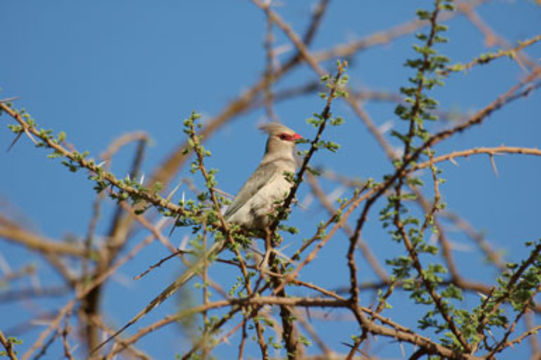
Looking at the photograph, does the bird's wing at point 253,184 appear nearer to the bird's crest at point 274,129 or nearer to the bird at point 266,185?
the bird at point 266,185

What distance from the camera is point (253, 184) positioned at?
18.6ft

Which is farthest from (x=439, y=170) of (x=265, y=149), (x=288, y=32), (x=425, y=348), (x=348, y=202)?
(x=265, y=149)

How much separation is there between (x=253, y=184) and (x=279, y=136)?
819mm

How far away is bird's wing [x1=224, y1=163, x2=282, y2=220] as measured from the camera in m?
5.46

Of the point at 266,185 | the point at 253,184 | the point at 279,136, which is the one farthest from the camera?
the point at 279,136

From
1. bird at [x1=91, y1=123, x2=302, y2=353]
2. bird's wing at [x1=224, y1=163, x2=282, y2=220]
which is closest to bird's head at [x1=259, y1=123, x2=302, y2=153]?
bird at [x1=91, y1=123, x2=302, y2=353]

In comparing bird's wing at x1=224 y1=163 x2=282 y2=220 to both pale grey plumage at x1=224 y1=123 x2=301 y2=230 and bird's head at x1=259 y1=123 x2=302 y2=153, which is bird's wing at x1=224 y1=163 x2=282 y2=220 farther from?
bird's head at x1=259 y1=123 x2=302 y2=153

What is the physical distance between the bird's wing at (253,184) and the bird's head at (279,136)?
0.41 metres

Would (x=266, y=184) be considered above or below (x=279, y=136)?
below

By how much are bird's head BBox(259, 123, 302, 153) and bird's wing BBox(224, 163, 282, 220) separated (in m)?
0.41

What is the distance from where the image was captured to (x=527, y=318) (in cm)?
318

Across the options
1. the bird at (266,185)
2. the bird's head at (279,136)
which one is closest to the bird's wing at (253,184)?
the bird at (266,185)

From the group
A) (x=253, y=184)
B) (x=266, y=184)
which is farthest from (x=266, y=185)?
(x=253, y=184)

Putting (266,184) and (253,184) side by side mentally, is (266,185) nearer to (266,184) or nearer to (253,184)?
(266,184)
